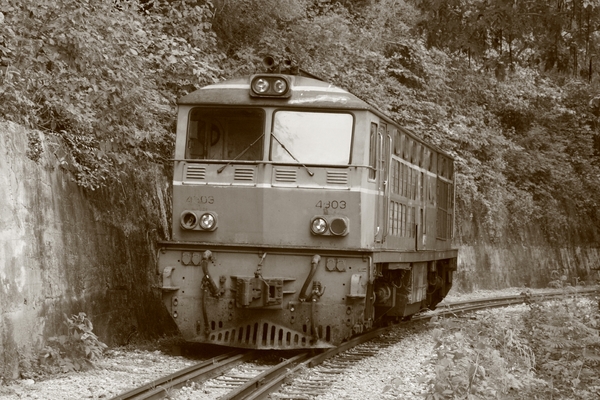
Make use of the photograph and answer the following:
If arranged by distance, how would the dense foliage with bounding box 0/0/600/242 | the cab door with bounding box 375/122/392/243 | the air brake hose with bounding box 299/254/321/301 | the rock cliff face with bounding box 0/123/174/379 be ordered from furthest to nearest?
the cab door with bounding box 375/122/392/243, the air brake hose with bounding box 299/254/321/301, the dense foliage with bounding box 0/0/600/242, the rock cliff face with bounding box 0/123/174/379

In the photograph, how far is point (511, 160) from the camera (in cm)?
3048

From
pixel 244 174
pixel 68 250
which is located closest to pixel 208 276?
pixel 244 174

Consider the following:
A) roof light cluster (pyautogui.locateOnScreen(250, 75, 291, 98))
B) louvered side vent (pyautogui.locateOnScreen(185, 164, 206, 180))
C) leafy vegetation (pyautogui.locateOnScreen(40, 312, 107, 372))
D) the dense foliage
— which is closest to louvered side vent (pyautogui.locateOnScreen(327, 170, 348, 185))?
roof light cluster (pyautogui.locateOnScreen(250, 75, 291, 98))

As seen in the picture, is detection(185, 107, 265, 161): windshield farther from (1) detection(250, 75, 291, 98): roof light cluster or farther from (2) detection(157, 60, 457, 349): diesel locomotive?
(1) detection(250, 75, 291, 98): roof light cluster

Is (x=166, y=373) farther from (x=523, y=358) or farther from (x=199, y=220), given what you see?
(x=523, y=358)

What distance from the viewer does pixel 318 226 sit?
1126 centimetres

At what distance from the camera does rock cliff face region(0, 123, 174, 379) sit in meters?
9.14

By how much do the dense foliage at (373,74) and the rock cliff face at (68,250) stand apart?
1.29 feet

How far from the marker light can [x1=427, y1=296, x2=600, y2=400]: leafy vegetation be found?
3.03m

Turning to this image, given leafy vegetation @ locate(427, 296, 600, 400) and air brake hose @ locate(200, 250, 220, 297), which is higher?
air brake hose @ locate(200, 250, 220, 297)

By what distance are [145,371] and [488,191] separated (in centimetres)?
1932

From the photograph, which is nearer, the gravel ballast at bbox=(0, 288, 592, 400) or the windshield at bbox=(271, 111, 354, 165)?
the gravel ballast at bbox=(0, 288, 592, 400)

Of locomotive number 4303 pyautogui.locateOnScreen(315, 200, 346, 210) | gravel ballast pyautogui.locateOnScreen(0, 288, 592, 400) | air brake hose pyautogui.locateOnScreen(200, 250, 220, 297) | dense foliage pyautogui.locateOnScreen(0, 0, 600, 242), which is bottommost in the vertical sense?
gravel ballast pyautogui.locateOnScreen(0, 288, 592, 400)

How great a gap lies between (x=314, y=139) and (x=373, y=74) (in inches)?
417
